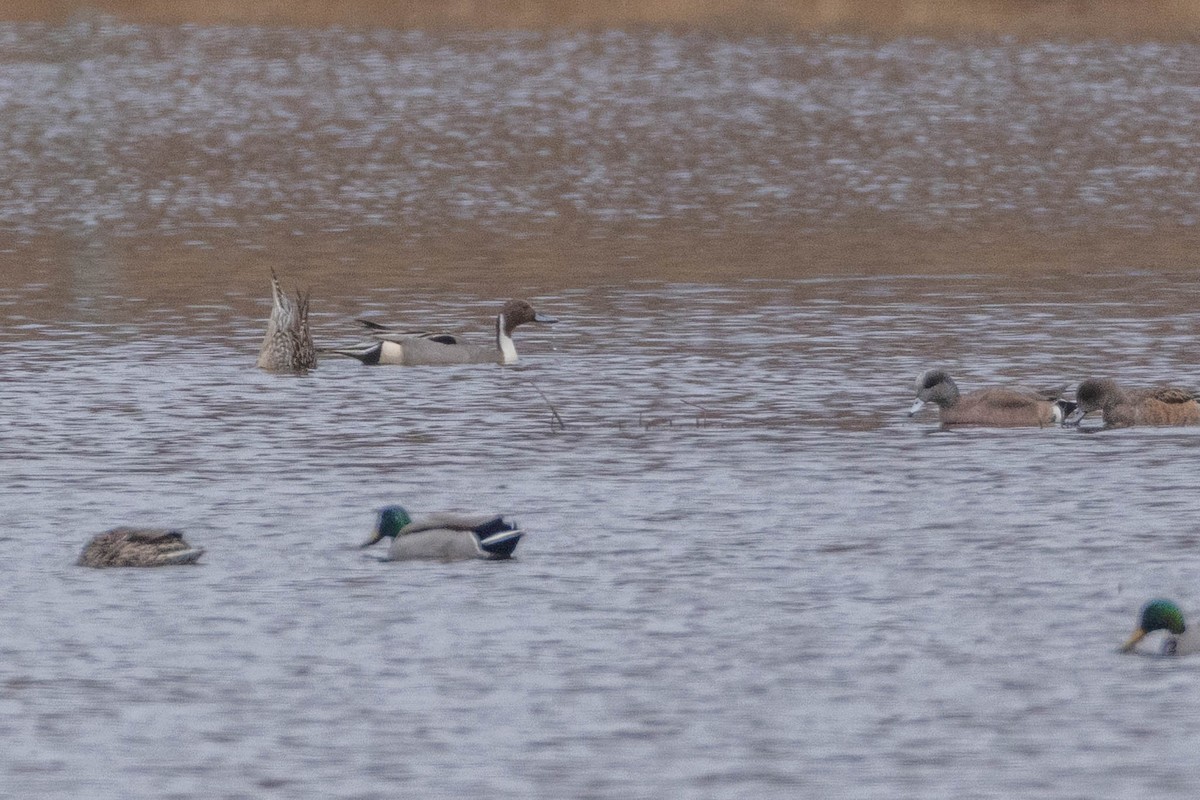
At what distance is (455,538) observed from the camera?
43.7ft

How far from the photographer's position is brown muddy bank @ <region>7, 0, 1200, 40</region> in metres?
55.6

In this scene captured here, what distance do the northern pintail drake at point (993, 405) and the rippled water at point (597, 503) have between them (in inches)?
9.4

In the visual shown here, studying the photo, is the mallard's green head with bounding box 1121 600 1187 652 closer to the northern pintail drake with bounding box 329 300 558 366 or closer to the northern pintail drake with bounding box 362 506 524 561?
the northern pintail drake with bounding box 362 506 524 561

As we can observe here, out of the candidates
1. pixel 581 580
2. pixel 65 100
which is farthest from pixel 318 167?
pixel 581 580

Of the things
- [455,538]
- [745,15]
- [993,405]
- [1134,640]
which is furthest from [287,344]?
[745,15]

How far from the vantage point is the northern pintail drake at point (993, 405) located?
57.5ft

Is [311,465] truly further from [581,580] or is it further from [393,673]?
[393,673]

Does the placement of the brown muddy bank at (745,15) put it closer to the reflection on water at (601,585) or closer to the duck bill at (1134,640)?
the reflection on water at (601,585)

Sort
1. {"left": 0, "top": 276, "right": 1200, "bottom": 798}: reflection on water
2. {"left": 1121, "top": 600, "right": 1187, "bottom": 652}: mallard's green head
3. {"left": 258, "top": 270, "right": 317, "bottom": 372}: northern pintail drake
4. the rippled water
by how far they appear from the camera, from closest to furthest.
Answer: {"left": 0, "top": 276, "right": 1200, "bottom": 798}: reflection on water
the rippled water
{"left": 1121, "top": 600, "right": 1187, "bottom": 652}: mallard's green head
{"left": 258, "top": 270, "right": 317, "bottom": 372}: northern pintail drake

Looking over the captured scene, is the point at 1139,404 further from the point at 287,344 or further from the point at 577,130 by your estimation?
the point at 577,130

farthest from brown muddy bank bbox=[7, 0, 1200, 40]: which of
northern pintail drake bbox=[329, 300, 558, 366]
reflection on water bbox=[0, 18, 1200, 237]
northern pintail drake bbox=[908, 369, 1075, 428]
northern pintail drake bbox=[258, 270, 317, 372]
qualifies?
northern pintail drake bbox=[908, 369, 1075, 428]

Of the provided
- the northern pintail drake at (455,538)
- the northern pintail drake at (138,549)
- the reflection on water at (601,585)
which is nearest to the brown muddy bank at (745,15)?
the reflection on water at (601,585)

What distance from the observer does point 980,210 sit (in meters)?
33.9

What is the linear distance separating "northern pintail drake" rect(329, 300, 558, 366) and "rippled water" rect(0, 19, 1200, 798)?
0.37 metres
